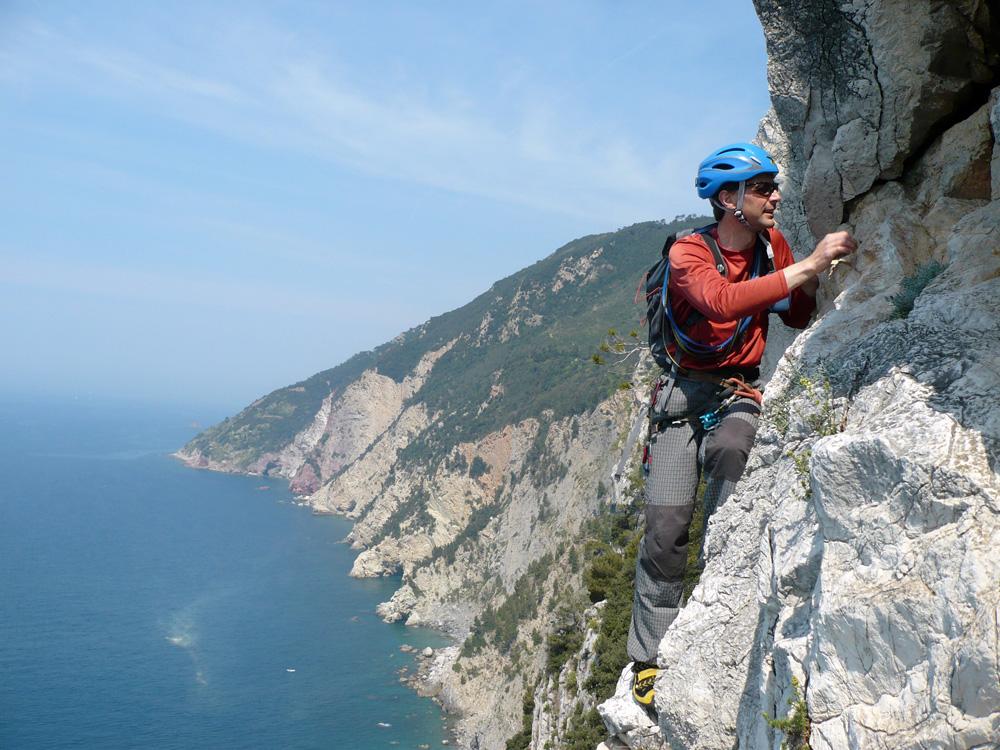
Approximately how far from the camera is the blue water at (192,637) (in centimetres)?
6531

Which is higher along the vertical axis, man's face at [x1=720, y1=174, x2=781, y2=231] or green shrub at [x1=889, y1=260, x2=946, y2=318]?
man's face at [x1=720, y1=174, x2=781, y2=231]

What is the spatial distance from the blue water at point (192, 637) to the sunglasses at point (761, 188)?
6644 cm

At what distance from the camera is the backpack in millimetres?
4984

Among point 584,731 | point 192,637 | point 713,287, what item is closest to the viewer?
point 713,287

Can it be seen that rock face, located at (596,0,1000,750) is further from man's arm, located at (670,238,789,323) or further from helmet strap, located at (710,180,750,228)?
helmet strap, located at (710,180,750,228)

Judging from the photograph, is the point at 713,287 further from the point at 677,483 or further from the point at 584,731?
the point at 584,731

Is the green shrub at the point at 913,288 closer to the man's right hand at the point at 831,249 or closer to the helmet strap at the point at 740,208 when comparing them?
the man's right hand at the point at 831,249

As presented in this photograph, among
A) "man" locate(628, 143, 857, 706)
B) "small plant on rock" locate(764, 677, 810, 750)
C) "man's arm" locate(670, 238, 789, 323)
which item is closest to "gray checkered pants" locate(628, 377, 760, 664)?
"man" locate(628, 143, 857, 706)

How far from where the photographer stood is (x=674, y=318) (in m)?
5.09

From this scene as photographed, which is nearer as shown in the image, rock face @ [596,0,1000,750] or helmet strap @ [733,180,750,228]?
rock face @ [596,0,1000,750]

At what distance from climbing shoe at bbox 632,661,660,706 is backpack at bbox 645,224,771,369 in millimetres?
2085

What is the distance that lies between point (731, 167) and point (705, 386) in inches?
57.9

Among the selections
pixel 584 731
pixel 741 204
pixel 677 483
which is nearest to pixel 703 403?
pixel 677 483

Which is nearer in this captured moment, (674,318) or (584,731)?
(674,318)
